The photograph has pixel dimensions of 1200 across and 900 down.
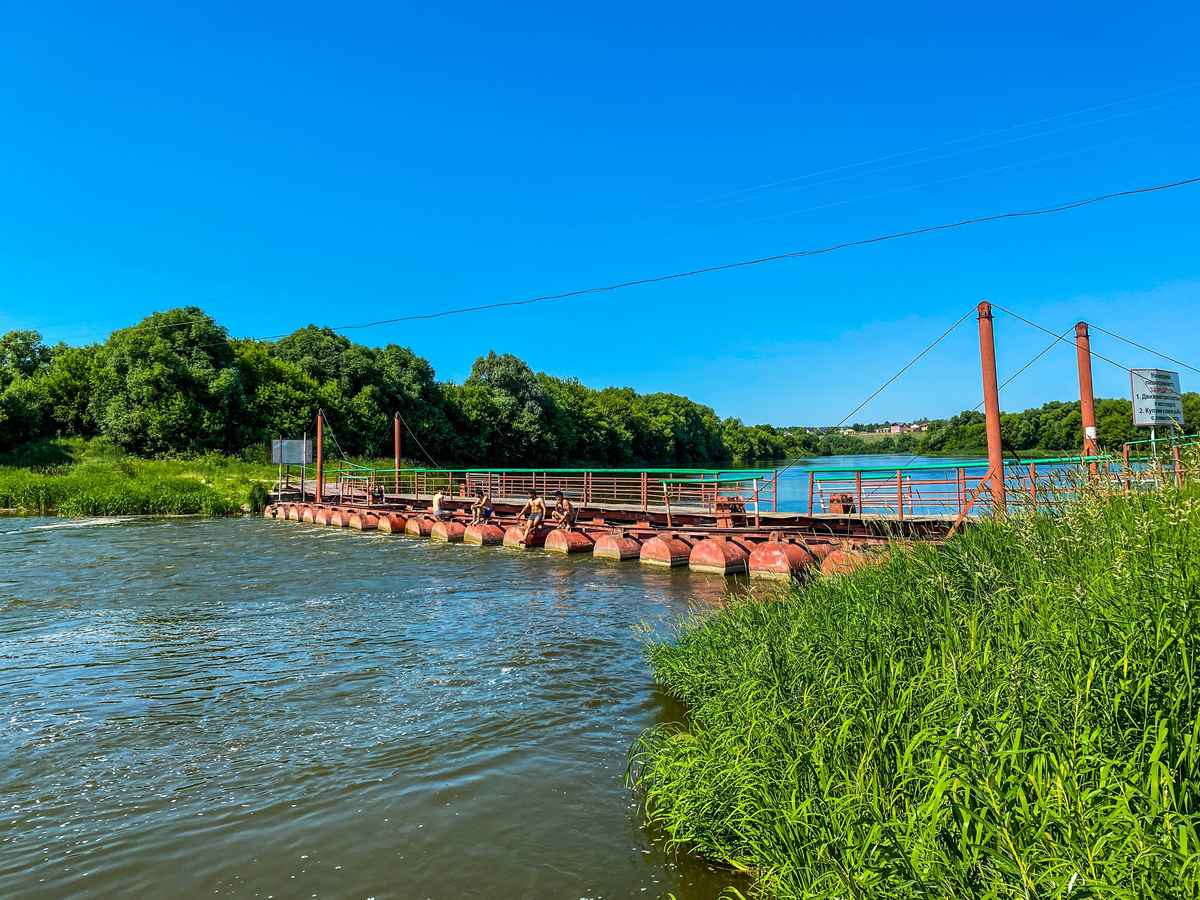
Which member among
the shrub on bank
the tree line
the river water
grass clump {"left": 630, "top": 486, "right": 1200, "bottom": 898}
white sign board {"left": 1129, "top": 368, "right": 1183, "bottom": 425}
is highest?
the tree line

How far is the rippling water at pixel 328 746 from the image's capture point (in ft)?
14.5

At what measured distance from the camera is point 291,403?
195 feet

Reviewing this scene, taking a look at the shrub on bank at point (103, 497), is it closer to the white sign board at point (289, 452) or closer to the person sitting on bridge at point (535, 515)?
the white sign board at point (289, 452)

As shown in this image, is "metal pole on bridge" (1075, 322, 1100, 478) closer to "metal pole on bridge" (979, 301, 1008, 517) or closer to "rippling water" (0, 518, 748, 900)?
"metal pole on bridge" (979, 301, 1008, 517)

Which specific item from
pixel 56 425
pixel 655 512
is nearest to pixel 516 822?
pixel 655 512

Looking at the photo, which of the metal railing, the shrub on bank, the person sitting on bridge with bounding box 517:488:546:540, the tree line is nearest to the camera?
the person sitting on bridge with bounding box 517:488:546:540

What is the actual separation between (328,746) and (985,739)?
531 centimetres

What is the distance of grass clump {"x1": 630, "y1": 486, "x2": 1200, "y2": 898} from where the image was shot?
2.63 meters

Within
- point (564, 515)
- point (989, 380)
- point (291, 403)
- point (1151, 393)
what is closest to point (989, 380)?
point (989, 380)

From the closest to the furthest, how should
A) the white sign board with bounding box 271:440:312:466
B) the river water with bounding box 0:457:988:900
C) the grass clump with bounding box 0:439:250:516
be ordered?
the river water with bounding box 0:457:988:900 → the grass clump with bounding box 0:439:250:516 → the white sign board with bounding box 271:440:312:466

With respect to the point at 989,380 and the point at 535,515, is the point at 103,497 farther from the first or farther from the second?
the point at 989,380

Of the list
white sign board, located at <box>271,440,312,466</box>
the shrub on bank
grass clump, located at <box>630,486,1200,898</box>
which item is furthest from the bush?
Answer: grass clump, located at <box>630,486,1200,898</box>

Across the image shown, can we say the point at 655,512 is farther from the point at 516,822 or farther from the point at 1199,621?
the point at 1199,621

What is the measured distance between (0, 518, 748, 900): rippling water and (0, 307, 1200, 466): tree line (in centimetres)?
2278
